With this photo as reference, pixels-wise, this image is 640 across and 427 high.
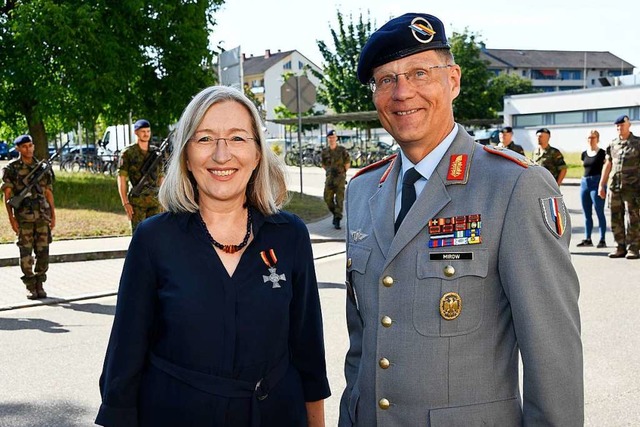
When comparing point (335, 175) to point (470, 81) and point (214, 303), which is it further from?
point (470, 81)

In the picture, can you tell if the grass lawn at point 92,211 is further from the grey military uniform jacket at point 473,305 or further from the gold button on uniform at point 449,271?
the gold button on uniform at point 449,271

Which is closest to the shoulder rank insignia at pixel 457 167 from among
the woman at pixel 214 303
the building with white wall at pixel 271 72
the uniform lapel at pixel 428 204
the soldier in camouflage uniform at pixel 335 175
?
the uniform lapel at pixel 428 204

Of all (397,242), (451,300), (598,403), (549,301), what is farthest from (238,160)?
(598,403)

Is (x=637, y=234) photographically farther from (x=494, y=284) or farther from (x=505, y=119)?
(x=505, y=119)

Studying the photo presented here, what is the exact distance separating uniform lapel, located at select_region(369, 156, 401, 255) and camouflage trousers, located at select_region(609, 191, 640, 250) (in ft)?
30.7

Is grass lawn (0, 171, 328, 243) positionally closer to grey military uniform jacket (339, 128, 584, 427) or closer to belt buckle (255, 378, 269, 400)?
belt buckle (255, 378, 269, 400)

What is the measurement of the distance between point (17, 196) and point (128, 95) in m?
13.4

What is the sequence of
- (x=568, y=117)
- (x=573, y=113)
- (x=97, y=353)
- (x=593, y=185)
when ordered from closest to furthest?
(x=97, y=353), (x=593, y=185), (x=573, y=113), (x=568, y=117)

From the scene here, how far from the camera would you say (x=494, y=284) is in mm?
2068

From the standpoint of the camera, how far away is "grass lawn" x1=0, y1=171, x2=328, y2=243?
14.3 m

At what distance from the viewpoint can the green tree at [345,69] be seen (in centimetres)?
4328

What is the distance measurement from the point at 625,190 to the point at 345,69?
34172 millimetres

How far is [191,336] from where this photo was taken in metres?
2.41

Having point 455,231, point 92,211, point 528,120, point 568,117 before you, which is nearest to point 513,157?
point 455,231
